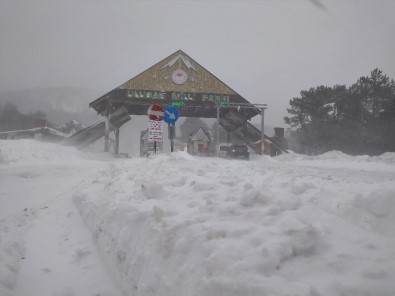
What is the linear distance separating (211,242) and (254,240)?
1.33 feet

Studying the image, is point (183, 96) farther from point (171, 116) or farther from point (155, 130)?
point (155, 130)

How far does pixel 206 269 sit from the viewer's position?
2.66m

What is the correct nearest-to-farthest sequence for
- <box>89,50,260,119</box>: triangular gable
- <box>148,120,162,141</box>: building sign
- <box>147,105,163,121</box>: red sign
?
<box>147,105,163,121</box>: red sign → <box>148,120,162,141</box>: building sign → <box>89,50,260,119</box>: triangular gable

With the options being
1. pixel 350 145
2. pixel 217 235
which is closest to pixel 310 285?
pixel 217 235

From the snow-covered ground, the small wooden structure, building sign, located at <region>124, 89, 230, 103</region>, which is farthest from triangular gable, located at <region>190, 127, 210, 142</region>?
the snow-covered ground

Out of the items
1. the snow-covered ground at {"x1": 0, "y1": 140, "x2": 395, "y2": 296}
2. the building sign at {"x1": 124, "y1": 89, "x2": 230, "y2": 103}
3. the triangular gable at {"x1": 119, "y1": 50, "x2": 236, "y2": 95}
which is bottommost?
the snow-covered ground at {"x1": 0, "y1": 140, "x2": 395, "y2": 296}

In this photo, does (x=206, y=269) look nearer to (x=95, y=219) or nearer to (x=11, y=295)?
(x=11, y=295)

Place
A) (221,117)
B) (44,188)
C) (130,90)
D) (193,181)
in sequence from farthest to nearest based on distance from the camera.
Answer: (221,117) → (130,90) → (44,188) → (193,181)

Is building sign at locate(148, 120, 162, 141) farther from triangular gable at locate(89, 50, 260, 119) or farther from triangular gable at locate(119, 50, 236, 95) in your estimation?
triangular gable at locate(119, 50, 236, 95)

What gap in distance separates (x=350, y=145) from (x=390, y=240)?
4377 cm

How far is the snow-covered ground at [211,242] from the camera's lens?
2.43 meters

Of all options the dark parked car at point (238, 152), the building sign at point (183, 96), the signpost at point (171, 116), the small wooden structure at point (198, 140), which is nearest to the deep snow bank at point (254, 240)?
the signpost at point (171, 116)

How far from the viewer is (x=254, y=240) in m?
2.88

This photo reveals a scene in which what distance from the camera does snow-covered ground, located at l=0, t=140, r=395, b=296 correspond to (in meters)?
2.43
